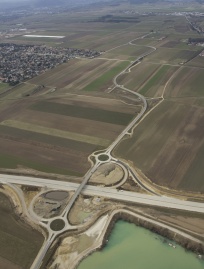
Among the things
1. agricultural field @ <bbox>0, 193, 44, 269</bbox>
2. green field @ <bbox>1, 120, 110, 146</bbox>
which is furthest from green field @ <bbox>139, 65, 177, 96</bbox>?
agricultural field @ <bbox>0, 193, 44, 269</bbox>

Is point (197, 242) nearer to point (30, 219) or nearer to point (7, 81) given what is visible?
point (30, 219)

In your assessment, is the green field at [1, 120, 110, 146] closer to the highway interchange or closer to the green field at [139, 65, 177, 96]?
the highway interchange

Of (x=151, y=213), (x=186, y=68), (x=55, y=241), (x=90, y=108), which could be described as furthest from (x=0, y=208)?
(x=186, y=68)

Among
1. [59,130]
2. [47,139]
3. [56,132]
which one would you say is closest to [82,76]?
[59,130]

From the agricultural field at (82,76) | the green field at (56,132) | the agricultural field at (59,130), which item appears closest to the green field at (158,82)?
the agricultural field at (59,130)

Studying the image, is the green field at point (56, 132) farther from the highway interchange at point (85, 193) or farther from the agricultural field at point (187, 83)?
the agricultural field at point (187, 83)

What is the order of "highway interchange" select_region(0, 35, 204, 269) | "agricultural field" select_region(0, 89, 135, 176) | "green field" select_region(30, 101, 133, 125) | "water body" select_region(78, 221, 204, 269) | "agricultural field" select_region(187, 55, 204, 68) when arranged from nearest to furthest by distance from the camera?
1. "water body" select_region(78, 221, 204, 269)
2. "highway interchange" select_region(0, 35, 204, 269)
3. "agricultural field" select_region(0, 89, 135, 176)
4. "green field" select_region(30, 101, 133, 125)
5. "agricultural field" select_region(187, 55, 204, 68)
